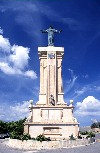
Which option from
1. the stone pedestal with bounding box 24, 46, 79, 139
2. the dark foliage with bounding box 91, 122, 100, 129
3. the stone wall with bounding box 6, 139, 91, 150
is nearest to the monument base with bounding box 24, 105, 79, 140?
the stone pedestal with bounding box 24, 46, 79, 139

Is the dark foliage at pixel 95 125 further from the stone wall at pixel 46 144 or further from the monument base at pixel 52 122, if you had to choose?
the stone wall at pixel 46 144

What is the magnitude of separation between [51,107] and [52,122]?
12.0 feet

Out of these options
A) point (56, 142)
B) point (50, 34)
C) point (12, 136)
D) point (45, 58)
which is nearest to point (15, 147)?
point (12, 136)

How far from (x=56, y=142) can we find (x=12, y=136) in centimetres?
1022

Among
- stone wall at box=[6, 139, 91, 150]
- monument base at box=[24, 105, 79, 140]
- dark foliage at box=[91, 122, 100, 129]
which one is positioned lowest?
stone wall at box=[6, 139, 91, 150]

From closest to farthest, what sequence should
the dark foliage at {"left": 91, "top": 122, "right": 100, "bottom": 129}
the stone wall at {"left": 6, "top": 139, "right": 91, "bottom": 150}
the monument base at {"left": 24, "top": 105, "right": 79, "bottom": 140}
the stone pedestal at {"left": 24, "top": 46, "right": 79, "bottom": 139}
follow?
the stone wall at {"left": 6, "top": 139, "right": 91, "bottom": 150}, the monument base at {"left": 24, "top": 105, "right": 79, "bottom": 140}, the stone pedestal at {"left": 24, "top": 46, "right": 79, "bottom": 139}, the dark foliage at {"left": 91, "top": 122, "right": 100, "bottom": 129}

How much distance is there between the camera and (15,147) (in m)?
51.1

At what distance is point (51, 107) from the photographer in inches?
2500

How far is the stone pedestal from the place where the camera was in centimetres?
6119

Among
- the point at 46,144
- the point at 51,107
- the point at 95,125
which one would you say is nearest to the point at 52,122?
the point at 51,107

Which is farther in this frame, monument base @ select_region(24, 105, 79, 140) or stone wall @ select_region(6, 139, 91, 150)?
monument base @ select_region(24, 105, 79, 140)

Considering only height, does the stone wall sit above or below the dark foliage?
below

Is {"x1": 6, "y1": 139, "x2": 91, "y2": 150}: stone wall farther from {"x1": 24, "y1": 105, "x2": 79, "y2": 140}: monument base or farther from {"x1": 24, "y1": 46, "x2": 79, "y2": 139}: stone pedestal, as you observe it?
{"x1": 24, "y1": 46, "x2": 79, "y2": 139}: stone pedestal

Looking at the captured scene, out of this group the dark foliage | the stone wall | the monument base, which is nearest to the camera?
the stone wall
